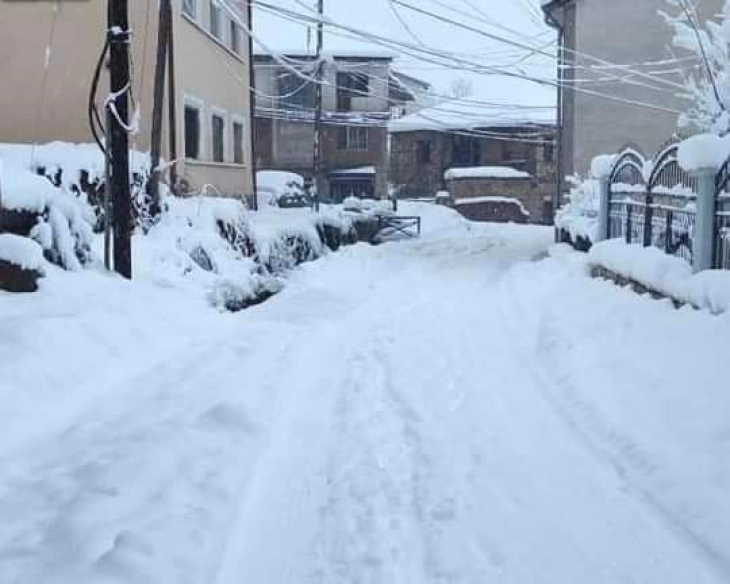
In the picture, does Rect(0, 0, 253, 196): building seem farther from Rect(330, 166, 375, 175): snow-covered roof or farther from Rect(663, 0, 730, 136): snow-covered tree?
Rect(330, 166, 375, 175): snow-covered roof

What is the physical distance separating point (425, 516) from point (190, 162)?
44.3 feet

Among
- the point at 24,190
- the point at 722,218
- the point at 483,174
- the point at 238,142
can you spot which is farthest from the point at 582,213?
the point at 483,174

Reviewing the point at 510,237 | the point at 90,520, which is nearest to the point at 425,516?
the point at 90,520

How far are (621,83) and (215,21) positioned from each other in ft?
31.4

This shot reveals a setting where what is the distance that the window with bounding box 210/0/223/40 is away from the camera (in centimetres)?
1889

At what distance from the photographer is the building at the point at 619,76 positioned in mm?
19641

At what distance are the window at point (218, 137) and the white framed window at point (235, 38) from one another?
2049 millimetres

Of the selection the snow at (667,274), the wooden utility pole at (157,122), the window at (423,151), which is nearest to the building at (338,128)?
the window at (423,151)

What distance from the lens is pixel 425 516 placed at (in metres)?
3.85

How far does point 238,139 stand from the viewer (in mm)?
21812

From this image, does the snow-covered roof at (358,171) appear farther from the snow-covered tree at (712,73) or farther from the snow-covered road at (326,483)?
the snow-covered road at (326,483)

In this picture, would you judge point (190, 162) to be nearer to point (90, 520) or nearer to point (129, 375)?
point (129, 375)

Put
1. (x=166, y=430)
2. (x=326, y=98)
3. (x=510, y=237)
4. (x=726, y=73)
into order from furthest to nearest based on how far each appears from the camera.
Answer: (x=326, y=98) → (x=510, y=237) → (x=726, y=73) → (x=166, y=430)

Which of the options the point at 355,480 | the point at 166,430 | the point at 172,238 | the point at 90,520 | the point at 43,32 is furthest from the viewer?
the point at 43,32
